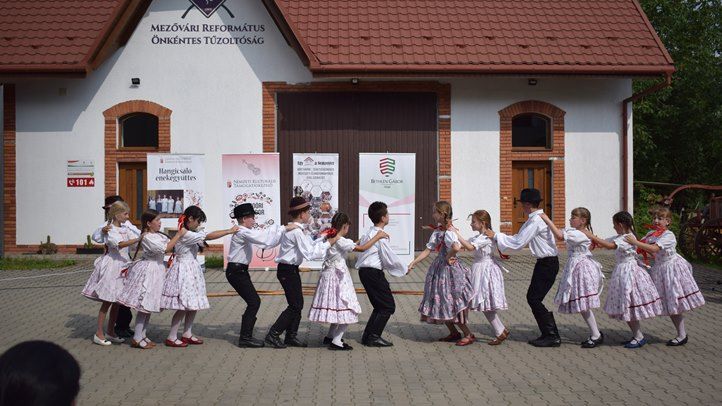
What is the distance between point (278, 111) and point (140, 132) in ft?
11.5

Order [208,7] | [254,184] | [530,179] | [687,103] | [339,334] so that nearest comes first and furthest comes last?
[339,334], [254,184], [208,7], [530,179], [687,103]

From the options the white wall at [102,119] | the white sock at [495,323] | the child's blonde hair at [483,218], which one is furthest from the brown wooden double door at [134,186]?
the white sock at [495,323]

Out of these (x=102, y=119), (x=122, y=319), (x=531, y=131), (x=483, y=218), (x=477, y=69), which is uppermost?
(x=477, y=69)

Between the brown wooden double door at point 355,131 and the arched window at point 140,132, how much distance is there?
3140mm

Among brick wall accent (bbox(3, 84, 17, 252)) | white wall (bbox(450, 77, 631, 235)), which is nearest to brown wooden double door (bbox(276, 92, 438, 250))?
white wall (bbox(450, 77, 631, 235))

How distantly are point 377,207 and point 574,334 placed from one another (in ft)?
9.84

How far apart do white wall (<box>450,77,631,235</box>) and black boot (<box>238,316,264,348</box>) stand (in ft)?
35.2

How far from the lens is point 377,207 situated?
873cm

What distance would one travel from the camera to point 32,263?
17000mm

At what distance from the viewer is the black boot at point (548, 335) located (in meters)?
8.65

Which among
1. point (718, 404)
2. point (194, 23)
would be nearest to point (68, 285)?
point (194, 23)

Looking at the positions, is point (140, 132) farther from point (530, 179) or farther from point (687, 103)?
point (687, 103)

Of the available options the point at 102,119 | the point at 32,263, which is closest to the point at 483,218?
the point at 32,263

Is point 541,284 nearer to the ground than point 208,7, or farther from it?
nearer to the ground
